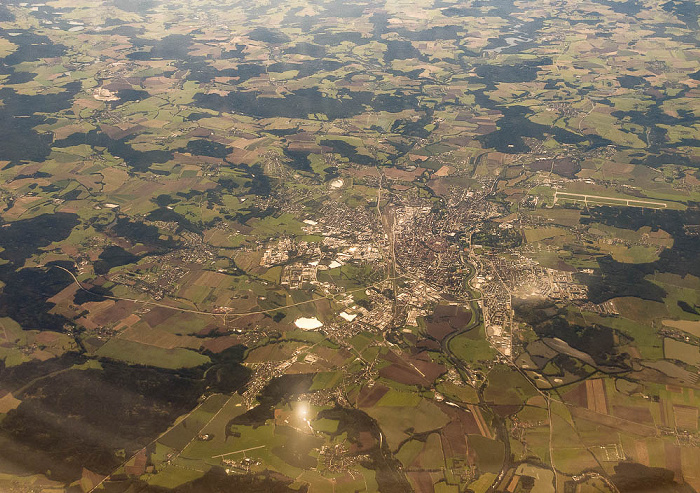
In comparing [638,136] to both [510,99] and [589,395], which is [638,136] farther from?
[589,395]

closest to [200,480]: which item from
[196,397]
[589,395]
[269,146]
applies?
[196,397]

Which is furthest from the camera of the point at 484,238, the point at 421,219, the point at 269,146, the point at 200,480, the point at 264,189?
the point at 269,146

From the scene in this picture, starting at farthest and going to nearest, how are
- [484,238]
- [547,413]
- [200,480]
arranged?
[484,238]
[547,413]
[200,480]

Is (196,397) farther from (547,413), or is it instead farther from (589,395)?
(589,395)

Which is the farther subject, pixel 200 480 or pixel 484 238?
pixel 484 238

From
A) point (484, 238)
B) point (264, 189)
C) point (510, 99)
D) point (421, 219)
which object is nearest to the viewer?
point (484, 238)

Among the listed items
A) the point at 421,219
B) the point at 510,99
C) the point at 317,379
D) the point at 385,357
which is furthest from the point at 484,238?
the point at 510,99

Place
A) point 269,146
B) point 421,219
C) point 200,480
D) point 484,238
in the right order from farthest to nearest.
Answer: point 269,146, point 421,219, point 484,238, point 200,480
